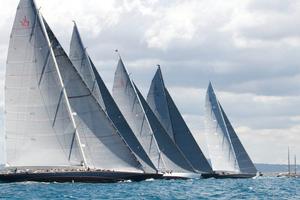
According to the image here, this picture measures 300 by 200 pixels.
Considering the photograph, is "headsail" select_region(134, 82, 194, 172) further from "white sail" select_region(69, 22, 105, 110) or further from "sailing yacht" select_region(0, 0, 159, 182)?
"sailing yacht" select_region(0, 0, 159, 182)

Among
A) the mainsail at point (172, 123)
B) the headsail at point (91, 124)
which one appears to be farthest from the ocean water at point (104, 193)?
the mainsail at point (172, 123)

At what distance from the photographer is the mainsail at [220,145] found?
5901 inches

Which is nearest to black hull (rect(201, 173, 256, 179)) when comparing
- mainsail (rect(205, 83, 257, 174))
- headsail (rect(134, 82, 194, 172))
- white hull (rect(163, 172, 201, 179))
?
mainsail (rect(205, 83, 257, 174))

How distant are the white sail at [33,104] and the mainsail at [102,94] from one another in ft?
53.2

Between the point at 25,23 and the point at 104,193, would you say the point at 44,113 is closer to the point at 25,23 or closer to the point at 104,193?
the point at 25,23

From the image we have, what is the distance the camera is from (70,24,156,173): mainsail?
112688mm

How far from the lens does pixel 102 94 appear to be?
374 ft

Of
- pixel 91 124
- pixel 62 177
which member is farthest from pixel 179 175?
pixel 62 177

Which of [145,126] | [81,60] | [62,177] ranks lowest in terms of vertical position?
[62,177]

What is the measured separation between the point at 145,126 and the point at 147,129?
0.50 m

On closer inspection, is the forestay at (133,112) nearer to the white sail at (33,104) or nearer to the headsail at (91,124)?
the headsail at (91,124)

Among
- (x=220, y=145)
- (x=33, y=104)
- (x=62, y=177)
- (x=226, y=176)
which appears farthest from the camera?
(x=220, y=145)

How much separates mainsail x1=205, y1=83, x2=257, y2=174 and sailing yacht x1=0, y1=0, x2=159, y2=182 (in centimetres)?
5220

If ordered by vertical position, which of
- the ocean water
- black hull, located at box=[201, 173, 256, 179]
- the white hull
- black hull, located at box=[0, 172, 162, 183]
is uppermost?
black hull, located at box=[201, 173, 256, 179]
